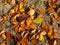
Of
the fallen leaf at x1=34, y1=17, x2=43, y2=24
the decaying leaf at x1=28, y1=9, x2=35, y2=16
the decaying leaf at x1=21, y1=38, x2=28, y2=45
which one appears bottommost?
the decaying leaf at x1=21, y1=38, x2=28, y2=45

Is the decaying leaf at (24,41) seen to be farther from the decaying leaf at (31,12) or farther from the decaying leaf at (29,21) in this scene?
the decaying leaf at (31,12)

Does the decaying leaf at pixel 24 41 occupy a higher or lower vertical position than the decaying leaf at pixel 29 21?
lower

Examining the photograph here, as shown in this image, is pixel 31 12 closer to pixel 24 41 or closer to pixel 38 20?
pixel 38 20

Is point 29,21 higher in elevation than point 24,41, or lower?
higher

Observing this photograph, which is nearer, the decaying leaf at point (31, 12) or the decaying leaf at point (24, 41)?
the decaying leaf at point (24, 41)

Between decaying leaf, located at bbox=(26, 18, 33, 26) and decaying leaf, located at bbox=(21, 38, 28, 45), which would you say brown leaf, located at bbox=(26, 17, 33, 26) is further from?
decaying leaf, located at bbox=(21, 38, 28, 45)

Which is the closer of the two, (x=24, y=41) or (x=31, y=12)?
(x=24, y=41)

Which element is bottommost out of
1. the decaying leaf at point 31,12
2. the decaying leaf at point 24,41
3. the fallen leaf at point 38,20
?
the decaying leaf at point 24,41

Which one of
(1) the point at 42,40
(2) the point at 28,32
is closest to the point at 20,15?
(2) the point at 28,32

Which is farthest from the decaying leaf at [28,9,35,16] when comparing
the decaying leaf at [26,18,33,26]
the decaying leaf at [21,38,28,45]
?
the decaying leaf at [21,38,28,45]

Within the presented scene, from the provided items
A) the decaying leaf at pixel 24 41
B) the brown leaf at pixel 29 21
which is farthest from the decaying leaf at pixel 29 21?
the decaying leaf at pixel 24 41

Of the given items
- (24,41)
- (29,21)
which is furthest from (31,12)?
(24,41)

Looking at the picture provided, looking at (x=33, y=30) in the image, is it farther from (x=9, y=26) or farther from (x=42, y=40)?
(x=9, y=26)
